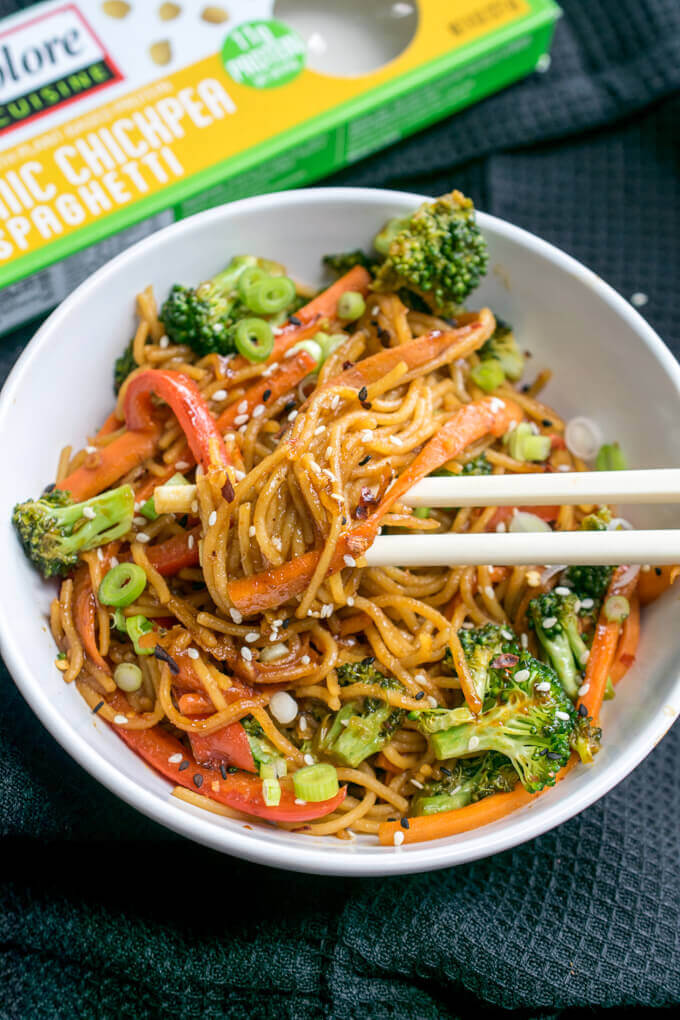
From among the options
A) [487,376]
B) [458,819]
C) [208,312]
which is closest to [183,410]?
[208,312]

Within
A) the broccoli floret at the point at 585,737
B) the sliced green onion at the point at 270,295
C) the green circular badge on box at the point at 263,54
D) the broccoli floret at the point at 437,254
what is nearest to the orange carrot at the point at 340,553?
the broccoli floret at the point at 437,254

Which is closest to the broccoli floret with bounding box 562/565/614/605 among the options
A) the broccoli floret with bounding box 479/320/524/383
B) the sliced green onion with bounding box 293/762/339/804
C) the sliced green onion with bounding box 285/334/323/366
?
the broccoli floret with bounding box 479/320/524/383

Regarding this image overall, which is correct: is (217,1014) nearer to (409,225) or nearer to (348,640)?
(348,640)

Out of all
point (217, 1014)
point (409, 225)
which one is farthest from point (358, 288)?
point (217, 1014)

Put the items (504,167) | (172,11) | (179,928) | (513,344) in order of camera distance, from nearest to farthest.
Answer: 1. (179,928)
2. (513,344)
3. (172,11)
4. (504,167)

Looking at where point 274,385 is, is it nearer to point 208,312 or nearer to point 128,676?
point 208,312

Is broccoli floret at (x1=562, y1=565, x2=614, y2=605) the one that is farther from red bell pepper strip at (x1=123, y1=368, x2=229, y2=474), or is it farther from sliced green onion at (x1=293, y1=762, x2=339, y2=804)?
red bell pepper strip at (x1=123, y1=368, x2=229, y2=474)
